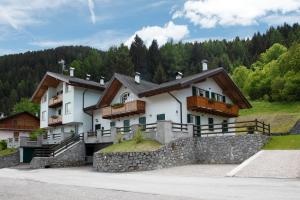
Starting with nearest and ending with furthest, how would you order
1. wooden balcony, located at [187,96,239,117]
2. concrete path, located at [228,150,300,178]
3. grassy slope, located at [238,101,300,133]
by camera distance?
concrete path, located at [228,150,300,178]
wooden balcony, located at [187,96,239,117]
grassy slope, located at [238,101,300,133]

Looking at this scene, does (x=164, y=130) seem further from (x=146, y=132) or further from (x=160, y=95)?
(x=160, y=95)

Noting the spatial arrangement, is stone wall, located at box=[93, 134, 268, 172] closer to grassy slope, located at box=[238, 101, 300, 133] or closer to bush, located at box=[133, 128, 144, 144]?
bush, located at box=[133, 128, 144, 144]

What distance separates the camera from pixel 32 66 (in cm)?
14275

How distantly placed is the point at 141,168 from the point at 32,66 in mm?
124940

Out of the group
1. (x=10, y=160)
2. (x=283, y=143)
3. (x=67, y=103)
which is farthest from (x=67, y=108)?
(x=283, y=143)

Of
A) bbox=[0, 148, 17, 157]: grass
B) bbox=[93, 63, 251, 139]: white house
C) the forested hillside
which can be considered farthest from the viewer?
the forested hillside

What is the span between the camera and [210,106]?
3519cm

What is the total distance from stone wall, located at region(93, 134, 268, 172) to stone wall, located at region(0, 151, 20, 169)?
16.2 meters

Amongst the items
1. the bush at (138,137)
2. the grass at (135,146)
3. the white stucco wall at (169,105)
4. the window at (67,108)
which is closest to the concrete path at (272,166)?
the grass at (135,146)

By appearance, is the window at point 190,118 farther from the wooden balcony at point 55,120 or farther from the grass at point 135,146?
→ the wooden balcony at point 55,120

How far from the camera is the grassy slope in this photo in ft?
167

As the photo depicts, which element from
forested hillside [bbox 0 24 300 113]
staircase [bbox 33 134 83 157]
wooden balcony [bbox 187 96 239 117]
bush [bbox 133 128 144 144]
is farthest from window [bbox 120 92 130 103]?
forested hillside [bbox 0 24 300 113]

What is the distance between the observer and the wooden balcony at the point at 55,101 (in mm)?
47072

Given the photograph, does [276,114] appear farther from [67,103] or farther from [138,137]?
[138,137]
